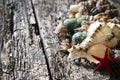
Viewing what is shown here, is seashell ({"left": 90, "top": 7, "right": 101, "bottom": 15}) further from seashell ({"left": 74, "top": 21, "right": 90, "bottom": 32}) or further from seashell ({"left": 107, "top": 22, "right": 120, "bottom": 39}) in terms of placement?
seashell ({"left": 107, "top": 22, "right": 120, "bottom": 39})

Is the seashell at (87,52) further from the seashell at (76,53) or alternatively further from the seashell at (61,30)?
the seashell at (61,30)

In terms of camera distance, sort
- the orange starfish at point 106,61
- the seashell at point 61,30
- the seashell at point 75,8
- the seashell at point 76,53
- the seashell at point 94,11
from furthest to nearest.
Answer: the seashell at point 75,8, the seashell at point 94,11, the seashell at point 61,30, the seashell at point 76,53, the orange starfish at point 106,61

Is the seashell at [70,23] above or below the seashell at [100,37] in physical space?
below

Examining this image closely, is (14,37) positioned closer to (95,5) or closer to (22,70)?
(22,70)

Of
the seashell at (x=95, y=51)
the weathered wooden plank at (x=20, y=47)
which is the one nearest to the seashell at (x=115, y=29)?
the seashell at (x=95, y=51)

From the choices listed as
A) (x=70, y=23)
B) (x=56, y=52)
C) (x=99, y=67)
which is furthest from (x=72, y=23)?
(x=99, y=67)

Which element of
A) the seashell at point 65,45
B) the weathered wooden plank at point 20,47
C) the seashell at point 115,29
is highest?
the seashell at point 115,29

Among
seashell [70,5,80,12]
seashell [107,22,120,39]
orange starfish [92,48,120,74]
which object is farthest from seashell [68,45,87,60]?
seashell [70,5,80,12]
